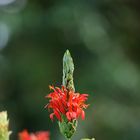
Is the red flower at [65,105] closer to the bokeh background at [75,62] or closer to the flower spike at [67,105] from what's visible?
the flower spike at [67,105]

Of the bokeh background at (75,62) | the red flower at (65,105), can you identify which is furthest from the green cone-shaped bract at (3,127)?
the bokeh background at (75,62)

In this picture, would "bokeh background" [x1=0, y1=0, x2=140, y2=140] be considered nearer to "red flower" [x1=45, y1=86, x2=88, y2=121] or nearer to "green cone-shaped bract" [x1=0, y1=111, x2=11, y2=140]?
"green cone-shaped bract" [x1=0, y1=111, x2=11, y2=140]

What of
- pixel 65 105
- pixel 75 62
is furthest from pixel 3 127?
pixel 75 62

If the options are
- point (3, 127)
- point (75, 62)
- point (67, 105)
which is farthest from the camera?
point (75, 62)

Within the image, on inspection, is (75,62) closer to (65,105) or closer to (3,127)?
(3,127)

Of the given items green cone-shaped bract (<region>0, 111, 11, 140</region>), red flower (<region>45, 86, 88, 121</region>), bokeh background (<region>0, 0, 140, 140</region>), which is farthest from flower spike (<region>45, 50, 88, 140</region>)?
bokeh background (<region>0, 0, 140, 140</region>)

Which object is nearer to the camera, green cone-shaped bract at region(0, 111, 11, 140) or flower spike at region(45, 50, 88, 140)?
flower spike at region(45, 50, 88, 140)

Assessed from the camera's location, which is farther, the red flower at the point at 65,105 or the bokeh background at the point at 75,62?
the bokeh background at the point at 75,62

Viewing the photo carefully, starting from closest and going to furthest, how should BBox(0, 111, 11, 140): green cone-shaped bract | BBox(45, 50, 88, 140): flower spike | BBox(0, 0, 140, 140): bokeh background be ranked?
BBox(45, 50, 88, 140): flower spike
BBox(0, 111, 11, 140): green cone-shaped bract
BBox(0, 0, 140, 140): bokeh background
